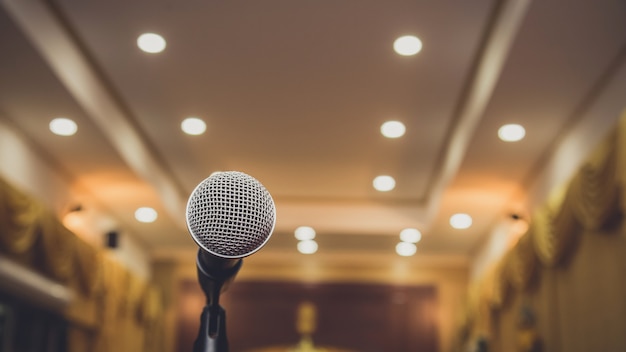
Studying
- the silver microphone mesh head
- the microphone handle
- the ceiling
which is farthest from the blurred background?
the microphone handle

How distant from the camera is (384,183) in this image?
754 cm

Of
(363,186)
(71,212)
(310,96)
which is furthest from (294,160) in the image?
(71,212)

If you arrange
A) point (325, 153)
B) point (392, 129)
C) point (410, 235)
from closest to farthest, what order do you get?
point (392, 129) < point (325, 153) < point (410, 235)

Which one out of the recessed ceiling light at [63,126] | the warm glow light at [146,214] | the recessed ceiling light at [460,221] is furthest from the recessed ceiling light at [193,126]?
the recessed ceiling light at [460,221]

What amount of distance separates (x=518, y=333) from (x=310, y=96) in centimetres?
270

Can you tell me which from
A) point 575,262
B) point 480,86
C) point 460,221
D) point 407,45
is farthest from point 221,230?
point 460,221

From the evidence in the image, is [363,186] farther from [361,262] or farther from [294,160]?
[361,262]

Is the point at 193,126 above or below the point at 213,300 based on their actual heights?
above

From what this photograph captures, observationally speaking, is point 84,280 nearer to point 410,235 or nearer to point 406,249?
point 410,235

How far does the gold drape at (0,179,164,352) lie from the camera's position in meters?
5.41

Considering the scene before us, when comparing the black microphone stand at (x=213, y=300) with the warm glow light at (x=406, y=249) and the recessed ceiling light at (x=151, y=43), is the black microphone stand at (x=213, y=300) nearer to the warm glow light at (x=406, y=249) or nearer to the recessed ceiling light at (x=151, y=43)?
the recessed ceiling light at (x=151, y=43)

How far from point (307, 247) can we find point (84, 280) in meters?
2.75

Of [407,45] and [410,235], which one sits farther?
[410,235]

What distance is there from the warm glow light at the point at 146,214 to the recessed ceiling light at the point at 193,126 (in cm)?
151
